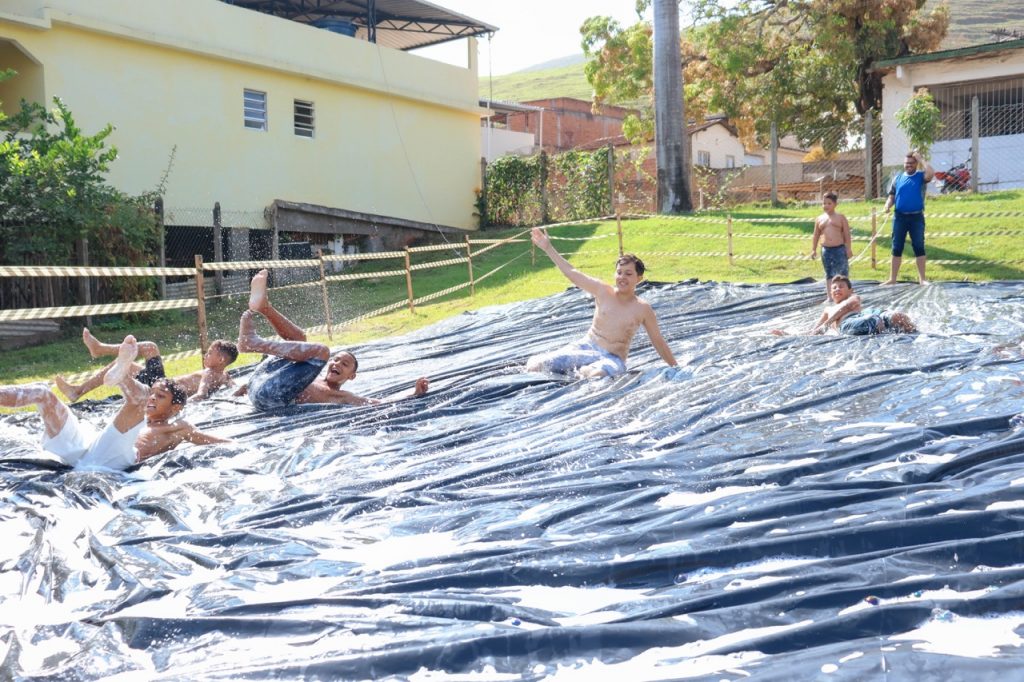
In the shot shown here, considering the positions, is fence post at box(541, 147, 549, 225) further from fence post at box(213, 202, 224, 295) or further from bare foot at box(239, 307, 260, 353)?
bare foot at box(239, 307, 260, 353)

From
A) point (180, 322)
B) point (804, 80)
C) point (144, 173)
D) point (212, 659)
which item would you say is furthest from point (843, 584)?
point (804, 80)

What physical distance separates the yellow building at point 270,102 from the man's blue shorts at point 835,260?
1151cm

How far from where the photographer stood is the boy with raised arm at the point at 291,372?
777 cm

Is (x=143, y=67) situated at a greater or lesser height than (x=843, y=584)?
greater

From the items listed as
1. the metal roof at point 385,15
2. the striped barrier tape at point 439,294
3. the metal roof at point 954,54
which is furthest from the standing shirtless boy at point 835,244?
the metal roof at point 385,15

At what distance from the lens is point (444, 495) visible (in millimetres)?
5348

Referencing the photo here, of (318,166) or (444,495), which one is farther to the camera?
(318,166)

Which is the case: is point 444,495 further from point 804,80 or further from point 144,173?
point 804,80

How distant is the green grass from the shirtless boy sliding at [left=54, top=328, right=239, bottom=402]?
9.48 ft

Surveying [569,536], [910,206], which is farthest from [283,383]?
[910,206]

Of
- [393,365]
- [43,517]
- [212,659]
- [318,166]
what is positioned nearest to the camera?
[212,659]

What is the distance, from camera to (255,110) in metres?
20.4

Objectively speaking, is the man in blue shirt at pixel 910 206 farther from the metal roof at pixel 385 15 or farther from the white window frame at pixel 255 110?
the metal roof at pixel 385 15

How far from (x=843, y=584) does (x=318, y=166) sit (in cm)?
1909
